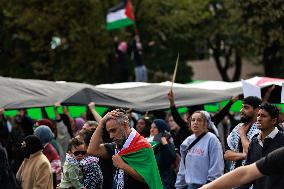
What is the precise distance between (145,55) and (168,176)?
26.6 metres

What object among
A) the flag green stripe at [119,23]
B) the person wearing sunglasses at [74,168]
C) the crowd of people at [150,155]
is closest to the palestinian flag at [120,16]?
the flag green stripe at [119,23]

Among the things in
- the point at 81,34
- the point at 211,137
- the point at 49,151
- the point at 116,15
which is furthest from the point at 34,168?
the point at 81,34

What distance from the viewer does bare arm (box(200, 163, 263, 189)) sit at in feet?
15.7

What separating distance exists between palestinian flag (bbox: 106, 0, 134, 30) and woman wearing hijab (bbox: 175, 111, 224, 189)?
17.9 m

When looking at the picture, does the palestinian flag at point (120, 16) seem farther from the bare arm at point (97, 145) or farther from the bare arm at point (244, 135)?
the bare arm at point (97, 145)

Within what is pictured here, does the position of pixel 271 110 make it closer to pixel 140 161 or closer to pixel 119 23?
pixel 140 161

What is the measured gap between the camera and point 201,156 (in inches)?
383

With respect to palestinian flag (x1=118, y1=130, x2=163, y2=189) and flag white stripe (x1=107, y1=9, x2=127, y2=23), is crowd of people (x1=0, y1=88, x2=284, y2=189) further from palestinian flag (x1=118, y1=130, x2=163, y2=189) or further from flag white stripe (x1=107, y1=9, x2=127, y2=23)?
flag white stripe (x1=107, y1=9, x2=127, y2=23)

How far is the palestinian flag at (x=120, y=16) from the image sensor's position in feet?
91.0

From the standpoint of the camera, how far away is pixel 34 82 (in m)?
13.9

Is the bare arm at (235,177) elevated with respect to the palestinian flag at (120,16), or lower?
lower

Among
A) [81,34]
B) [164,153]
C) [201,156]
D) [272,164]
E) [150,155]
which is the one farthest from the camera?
[81,34]

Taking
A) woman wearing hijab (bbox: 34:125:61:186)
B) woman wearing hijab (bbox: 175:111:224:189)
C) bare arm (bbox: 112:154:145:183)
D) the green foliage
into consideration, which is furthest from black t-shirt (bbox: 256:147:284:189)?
the green foliage

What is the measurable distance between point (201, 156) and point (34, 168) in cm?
204
